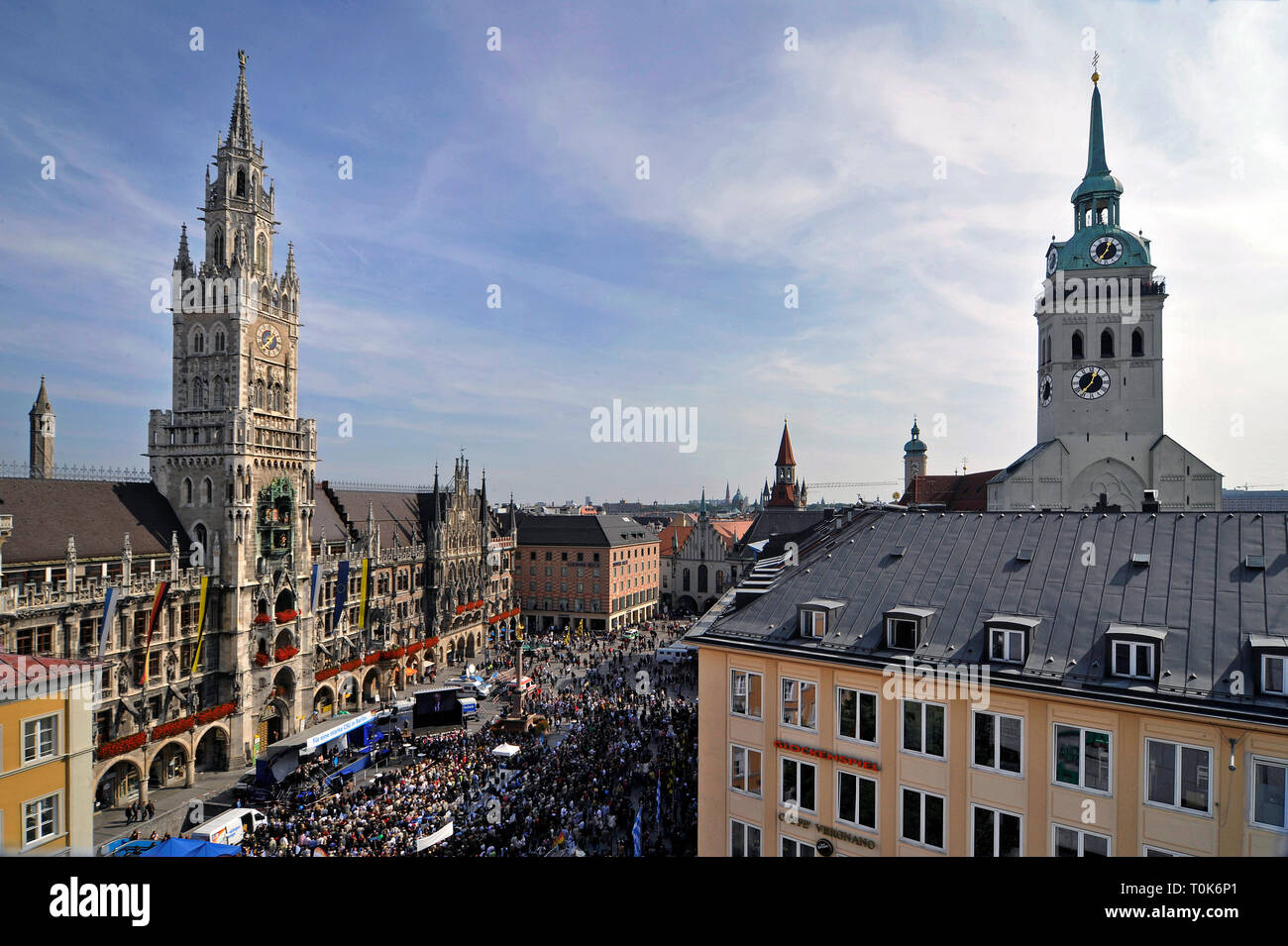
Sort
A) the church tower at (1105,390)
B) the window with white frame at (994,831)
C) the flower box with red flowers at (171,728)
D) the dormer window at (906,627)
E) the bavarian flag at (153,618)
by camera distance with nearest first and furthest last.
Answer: the window with white frame at (994,831) < the dormer window at (906,627) < the flower box with red flowers at (171,728) < the bavarian flag at (153,618) < the church tower at (1105,390)

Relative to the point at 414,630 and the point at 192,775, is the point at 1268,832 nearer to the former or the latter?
the point at 192,775

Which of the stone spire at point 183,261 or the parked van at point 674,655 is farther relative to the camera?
the parked van at point 674,655

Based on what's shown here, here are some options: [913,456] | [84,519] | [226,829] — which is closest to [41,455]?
[84,519]

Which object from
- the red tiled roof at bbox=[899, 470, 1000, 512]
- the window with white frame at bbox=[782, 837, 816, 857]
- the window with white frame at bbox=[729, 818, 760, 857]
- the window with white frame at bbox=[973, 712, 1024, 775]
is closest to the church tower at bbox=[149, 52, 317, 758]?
the window with white frame at bbox=[729, 818, 760, 857]

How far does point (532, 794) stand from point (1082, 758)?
2357 centimetres

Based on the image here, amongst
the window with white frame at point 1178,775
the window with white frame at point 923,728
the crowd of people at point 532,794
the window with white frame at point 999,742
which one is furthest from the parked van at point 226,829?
the window with white frame at point 1178,775

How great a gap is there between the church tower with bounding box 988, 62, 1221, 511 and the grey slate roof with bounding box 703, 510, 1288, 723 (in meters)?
36.9

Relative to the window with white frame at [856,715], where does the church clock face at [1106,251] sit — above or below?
above

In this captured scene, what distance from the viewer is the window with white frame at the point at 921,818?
18516mm

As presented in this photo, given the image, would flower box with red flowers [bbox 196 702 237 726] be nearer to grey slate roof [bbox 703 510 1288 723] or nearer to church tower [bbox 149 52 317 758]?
church tower [bbox 149 52 317 758]

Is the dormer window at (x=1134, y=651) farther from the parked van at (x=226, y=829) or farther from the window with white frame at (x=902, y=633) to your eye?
the parked van at (x=226, y=829)

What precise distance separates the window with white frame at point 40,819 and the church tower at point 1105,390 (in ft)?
191
